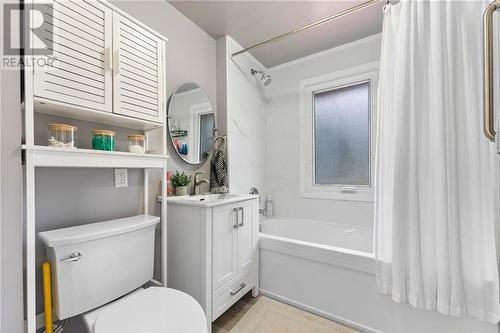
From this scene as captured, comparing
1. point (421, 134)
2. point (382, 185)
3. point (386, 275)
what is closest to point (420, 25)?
point (421, 134)

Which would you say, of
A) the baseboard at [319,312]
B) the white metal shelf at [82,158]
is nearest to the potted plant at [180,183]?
the white metal shelf at [82,158]

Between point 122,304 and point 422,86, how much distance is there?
202 centimetres

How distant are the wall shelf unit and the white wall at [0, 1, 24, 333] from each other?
0.13ft

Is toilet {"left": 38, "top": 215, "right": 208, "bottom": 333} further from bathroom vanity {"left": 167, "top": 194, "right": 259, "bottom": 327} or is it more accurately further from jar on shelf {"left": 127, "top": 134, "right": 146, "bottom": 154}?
jar on shelf {"left": 127, "top": 134, "right": 146, "bottom": 154}

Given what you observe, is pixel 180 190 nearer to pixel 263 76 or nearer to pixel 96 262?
pixel 96 262

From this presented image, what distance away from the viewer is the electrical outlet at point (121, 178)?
1.39 meters

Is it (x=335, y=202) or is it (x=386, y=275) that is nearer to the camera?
(x=386, y=275)

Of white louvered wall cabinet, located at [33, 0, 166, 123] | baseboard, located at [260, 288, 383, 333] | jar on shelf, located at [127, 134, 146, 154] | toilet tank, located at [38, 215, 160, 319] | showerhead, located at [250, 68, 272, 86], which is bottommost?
baseboard, located at [260, 288, 383, 333]

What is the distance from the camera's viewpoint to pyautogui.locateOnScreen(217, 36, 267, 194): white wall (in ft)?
7.47

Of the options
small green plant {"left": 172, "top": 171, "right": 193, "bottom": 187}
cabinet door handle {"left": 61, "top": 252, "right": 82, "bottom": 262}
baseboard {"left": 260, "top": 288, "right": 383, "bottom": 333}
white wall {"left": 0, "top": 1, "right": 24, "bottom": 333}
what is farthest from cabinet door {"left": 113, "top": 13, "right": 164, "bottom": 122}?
baseboard {"left": 260, "top": 288, "right": 383, "bottom": 333}

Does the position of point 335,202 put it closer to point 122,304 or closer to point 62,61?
point 122,304

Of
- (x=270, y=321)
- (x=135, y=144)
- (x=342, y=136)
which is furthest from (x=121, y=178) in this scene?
(x=342, y=136)

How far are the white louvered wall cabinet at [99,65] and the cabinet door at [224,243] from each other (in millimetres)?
759

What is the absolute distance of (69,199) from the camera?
1181 millimetres
